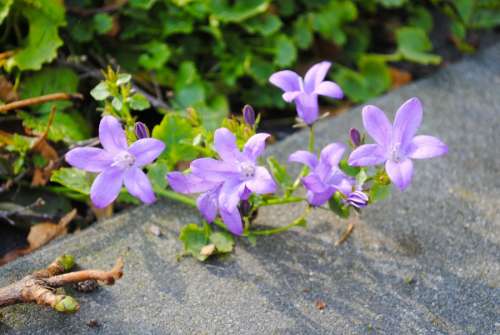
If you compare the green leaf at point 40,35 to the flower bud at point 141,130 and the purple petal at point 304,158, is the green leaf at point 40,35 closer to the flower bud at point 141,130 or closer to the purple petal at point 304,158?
the flower bud at point 141,130

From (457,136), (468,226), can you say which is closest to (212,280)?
(468,226)

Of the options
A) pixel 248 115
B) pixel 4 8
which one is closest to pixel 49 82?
pixel 4 8

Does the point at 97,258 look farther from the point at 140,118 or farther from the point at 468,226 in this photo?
the point at 468,226

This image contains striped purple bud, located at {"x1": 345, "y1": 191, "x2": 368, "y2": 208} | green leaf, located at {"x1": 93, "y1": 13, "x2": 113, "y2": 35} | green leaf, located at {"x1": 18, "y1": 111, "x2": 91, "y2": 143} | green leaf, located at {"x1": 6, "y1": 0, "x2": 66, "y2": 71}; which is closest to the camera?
striped purple bud, located at {"x1": 345, "y1": 191, "x2": 368, "y2": 208}

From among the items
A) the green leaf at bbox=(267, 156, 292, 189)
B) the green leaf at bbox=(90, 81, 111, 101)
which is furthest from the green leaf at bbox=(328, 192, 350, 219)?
the green leaf at bbox=(90, 81, 111, 101)

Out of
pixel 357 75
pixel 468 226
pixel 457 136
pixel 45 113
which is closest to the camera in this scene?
pixel 468 226

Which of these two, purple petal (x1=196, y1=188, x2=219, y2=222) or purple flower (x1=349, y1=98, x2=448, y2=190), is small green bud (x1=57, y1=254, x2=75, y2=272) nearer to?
purple petal (x1=196, y1=188, x2=219, y2=222)
